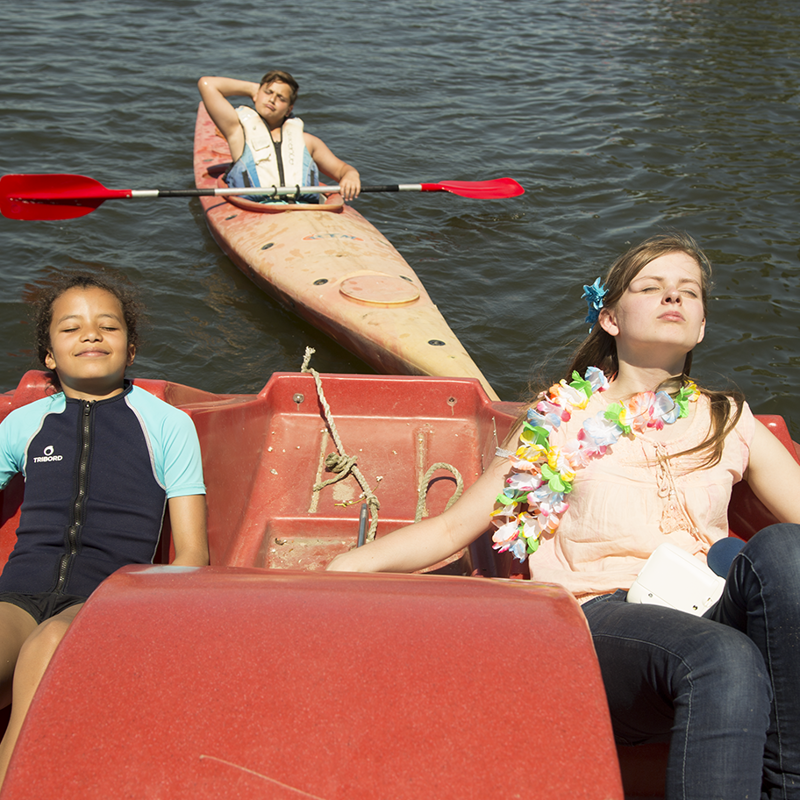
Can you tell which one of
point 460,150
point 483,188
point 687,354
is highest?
point 460,150

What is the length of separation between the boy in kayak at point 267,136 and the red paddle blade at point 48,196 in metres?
0.91

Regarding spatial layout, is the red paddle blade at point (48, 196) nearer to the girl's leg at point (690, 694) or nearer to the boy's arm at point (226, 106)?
the boy's arm at point (226, 106)

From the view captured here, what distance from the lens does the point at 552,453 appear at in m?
1.94

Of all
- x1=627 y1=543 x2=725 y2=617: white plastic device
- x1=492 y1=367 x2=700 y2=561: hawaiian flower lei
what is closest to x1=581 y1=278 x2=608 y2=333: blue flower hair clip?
x1=492 y1=367 x2=700 y2=561: hawaiian flower lei

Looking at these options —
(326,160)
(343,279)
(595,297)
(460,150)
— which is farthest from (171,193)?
(595,297)

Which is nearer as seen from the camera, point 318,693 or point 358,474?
point 318,693

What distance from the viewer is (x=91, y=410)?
7.13ft

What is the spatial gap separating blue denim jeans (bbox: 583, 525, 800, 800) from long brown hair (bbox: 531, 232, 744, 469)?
19.7 inches

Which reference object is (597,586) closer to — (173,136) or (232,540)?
(232,540)

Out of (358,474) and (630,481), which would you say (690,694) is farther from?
(358,474)

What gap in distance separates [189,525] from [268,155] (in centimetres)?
397

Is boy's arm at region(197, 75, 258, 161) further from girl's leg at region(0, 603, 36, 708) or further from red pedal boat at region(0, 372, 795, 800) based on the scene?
red pedal boat at region(0, 372, 795, 800)

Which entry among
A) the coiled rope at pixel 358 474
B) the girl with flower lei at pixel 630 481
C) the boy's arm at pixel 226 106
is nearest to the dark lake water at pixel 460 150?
the boy's arm at pixel 226 106

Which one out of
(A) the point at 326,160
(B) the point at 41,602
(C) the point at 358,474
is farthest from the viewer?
(A) the point at 326,160
